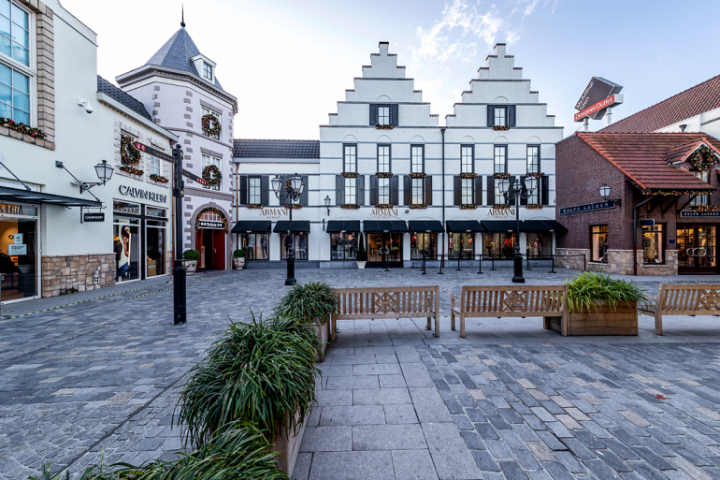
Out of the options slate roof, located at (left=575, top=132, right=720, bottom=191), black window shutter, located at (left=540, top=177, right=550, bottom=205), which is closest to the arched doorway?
black window shutter, located at (left=540, top=177, right=550, bottom=205)

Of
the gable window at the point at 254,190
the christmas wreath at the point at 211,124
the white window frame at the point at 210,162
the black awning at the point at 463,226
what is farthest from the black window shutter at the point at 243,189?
the black awning at the point at 463,226

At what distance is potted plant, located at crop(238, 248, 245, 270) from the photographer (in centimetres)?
1878

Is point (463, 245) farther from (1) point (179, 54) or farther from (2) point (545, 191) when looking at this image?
(1) point (179, 54)

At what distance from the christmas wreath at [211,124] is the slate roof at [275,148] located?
9.20 ft

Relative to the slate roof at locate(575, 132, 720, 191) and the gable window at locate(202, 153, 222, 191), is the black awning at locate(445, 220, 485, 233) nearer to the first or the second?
the slate roof at locate(575, 132, 720, 191)

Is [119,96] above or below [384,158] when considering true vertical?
above

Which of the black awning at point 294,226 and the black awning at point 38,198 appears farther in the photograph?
the black awning at point 294,226

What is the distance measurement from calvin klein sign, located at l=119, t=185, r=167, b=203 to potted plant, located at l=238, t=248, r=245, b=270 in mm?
5222

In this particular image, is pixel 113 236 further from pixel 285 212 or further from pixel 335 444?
pixel 335 444

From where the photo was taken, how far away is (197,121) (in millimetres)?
16500

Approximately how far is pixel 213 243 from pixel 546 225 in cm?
2164

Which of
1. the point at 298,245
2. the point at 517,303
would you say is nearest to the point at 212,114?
the point at 298,245

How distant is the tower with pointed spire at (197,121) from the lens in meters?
15.6

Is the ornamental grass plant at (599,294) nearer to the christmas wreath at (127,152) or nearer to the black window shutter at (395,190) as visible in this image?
the black window shutter at (395,190)
